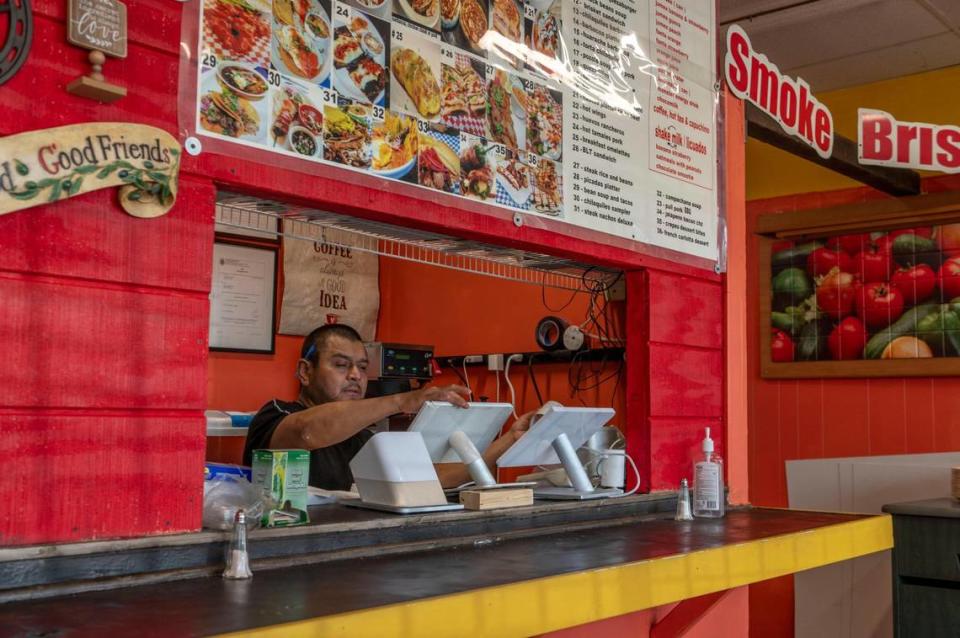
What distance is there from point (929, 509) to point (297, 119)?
2.54 m

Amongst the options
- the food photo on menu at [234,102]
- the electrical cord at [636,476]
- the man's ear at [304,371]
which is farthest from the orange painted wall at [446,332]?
the food photo on menu at [234,102]

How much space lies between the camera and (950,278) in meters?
4.27

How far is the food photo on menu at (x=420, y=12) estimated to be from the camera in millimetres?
2018

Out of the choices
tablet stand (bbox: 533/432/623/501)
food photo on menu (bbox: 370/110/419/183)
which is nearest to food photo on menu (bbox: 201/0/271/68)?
food photo on menu (bbox: 370/110/419/183)

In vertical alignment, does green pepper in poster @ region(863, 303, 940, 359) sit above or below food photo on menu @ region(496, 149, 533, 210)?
below

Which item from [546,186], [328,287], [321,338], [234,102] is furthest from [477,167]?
[328,287]

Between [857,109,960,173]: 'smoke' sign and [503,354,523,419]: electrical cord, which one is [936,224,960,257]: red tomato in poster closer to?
[857,109,960,173]: 'smoke' sign

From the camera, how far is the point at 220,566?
1570 millimetres

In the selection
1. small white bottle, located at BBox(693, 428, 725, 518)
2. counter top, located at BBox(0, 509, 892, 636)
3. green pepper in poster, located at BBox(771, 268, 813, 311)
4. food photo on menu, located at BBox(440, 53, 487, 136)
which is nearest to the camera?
counter top, located at BBox(0, 509, 892, 636)

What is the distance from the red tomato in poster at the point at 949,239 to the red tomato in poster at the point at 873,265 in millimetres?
229

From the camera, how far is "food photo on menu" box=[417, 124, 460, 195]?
2.04 metres

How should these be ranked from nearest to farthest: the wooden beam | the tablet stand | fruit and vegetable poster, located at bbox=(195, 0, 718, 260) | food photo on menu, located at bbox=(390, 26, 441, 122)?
fruit and vegetable poster, located at bbox=(195, 0, 718, 260) → food photo on menu, located at bbox=(390, 26, 441, 122) → the tablet stand → the wooden beam

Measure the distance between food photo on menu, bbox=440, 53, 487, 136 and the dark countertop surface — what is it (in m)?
2.09

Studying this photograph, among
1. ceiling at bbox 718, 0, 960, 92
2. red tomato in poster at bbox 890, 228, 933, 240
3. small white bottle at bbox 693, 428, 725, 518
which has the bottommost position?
small white bottle at bbox 693, 428, 725, 518
